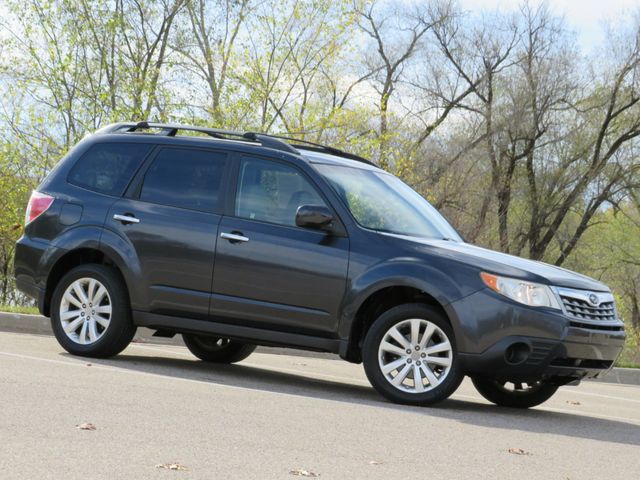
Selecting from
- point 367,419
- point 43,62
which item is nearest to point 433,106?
point 43,62

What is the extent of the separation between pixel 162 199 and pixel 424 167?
96.4 ft

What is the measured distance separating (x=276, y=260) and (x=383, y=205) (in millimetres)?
1015

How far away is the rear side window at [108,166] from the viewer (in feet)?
32.1

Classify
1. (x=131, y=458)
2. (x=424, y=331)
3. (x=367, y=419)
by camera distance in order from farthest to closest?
(x=424, y=331) → (x=367, y=419) → (x=131, y=458)

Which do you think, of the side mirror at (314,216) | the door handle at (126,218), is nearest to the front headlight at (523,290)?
the side mirror at (314,216)

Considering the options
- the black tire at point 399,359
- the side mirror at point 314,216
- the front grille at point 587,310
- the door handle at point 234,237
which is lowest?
the black tire at point 399,359

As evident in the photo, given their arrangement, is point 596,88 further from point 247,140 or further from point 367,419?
point 367,419

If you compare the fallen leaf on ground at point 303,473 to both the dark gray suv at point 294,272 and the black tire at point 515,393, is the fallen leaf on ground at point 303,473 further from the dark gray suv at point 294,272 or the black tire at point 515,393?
the black tire at point 515,393

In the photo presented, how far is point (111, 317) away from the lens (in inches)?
371

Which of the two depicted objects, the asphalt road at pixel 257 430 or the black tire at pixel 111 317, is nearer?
the asphalt road at pixel 257 430

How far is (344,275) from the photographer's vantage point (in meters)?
8.52

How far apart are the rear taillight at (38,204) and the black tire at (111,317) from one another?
0.65 metres

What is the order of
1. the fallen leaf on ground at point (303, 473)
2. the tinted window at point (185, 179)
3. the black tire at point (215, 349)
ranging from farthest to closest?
the black tire at point (215, 349) < the tinted window at point (185, 179) < the fallen leaf on ground at point (303, 473)

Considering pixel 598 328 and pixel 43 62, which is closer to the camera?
pixel 598 328
